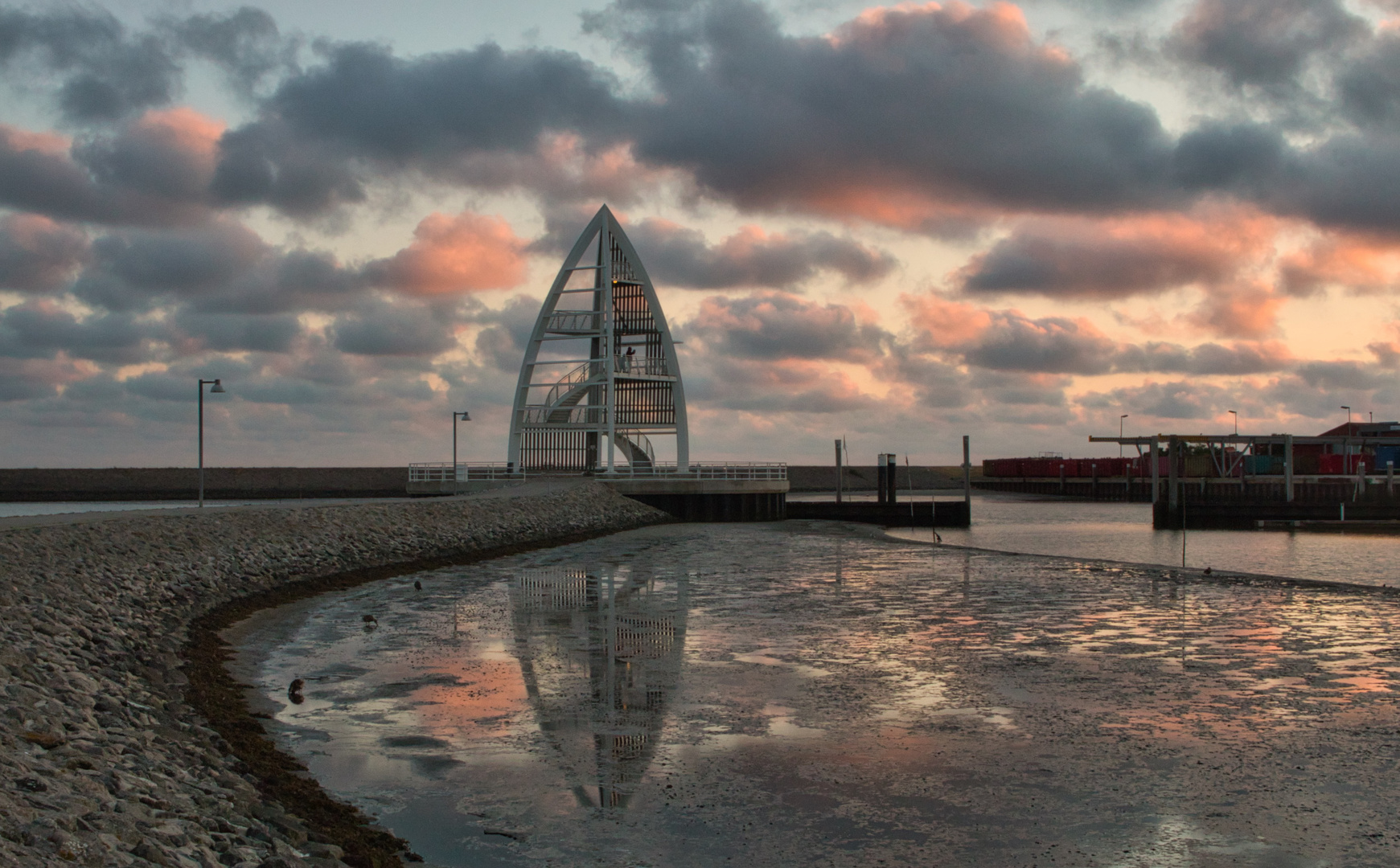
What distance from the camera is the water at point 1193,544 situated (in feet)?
113

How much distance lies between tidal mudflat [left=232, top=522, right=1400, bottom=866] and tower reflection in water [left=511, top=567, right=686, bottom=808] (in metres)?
0.06

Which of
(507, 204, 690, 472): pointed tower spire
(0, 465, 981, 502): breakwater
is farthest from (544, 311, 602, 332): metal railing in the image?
(0, 465, 981, 502): breakwater

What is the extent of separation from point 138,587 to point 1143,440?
227ft

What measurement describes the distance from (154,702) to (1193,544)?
43685 millimetres

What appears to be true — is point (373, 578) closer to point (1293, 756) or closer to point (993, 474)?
point (1293, 756)

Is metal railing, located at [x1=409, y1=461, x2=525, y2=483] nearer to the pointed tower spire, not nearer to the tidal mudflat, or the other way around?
the pointed tower spire

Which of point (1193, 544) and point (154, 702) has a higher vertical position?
point (154, 702)

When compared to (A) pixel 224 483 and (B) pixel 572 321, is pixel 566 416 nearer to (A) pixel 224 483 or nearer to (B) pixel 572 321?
(B) pixel 572 321

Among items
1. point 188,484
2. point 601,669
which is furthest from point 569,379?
point 188,484

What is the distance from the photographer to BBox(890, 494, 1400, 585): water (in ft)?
113

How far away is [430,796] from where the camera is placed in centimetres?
855

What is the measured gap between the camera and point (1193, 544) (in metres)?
45.9

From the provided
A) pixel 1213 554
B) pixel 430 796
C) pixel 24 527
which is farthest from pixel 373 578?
pixel 1213 554

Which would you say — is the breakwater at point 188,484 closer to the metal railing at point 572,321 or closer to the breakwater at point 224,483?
the breakwater at point 224,483
